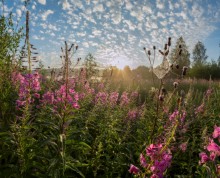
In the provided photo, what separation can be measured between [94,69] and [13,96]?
36.3ft

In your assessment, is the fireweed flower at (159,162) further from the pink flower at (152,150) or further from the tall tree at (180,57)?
the tall tree at (180,57)

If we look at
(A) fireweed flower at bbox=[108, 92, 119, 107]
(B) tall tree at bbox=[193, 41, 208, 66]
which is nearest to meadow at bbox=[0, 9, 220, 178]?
(A) fireweed flower at bbox=[108, 92, 119, 107]

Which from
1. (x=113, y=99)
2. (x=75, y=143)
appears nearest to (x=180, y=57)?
(x=113, y=99)

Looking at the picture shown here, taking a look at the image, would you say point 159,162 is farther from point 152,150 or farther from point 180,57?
point 180,57

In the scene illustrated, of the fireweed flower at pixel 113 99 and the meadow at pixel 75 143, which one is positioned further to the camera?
the fireweed flower at pixel 113 99

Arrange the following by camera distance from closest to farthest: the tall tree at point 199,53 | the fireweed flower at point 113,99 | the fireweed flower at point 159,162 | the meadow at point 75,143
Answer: the fireweed flower at point 159,162 < the meadow at point 75,143 < the fireweed flower at point 113,99 < the tall tree at point 199,53

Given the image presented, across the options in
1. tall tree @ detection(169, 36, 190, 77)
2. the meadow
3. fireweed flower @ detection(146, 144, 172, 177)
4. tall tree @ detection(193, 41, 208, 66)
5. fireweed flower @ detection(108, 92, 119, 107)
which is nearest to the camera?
fireweed flower @ detection(146, 144, 172, 177)

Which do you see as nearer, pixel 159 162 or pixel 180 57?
pixel 159 162

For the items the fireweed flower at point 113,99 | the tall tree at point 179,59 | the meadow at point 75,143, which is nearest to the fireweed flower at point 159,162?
the meadow at point 75,143

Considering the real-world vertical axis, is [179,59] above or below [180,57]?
above

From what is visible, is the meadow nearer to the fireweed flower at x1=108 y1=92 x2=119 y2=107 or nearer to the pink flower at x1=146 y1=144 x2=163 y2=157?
the pink flower at x1=146 y1=144 x2=163 y2=157

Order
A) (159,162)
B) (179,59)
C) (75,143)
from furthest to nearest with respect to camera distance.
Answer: (179,59) → (75,143) → (159,162)

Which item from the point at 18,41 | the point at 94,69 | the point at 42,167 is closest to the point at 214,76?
the point at 94,69

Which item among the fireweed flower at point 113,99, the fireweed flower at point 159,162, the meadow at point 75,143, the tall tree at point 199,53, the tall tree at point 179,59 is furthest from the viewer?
the tall tree at point 199,53
